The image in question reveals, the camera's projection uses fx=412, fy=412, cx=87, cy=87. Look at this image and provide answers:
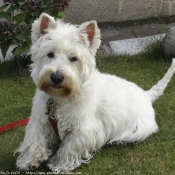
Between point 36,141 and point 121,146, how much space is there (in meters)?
1.02

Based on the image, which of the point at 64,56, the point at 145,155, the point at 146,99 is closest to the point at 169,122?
the point at 146,99

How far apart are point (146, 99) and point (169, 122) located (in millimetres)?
526

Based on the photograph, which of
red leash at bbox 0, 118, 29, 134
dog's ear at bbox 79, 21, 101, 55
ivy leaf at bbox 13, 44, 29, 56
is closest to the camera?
dog's ear at bbox 79, 21, 101, 55

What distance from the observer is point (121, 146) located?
4.63 metres

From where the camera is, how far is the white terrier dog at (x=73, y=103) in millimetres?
3742

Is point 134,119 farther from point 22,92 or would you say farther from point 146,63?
point 146,63

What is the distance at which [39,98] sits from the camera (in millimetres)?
4156

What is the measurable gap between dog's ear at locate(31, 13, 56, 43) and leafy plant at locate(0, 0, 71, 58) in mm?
2526

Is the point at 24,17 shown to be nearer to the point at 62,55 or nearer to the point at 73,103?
the point at 73,103

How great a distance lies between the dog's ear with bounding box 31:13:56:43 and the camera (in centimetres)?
390

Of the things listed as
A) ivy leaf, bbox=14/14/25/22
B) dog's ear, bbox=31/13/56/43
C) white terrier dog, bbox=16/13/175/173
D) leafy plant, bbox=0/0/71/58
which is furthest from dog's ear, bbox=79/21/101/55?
ivy leaf, bbox=14/14/25/22

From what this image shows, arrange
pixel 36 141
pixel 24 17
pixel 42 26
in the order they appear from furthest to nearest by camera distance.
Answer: pixel 24 17 < pixel 36 141 < pixel 42 26

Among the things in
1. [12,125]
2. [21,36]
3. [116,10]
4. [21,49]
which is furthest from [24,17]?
[116,10]

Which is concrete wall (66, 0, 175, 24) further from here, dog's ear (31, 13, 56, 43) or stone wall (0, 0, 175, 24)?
dog's ear (31, 13, 56, 43)
